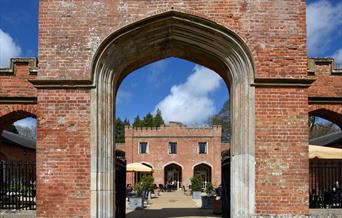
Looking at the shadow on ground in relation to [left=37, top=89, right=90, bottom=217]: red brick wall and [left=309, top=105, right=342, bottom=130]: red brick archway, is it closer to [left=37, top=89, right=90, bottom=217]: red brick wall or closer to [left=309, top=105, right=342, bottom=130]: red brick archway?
[left=309, top=105, right=342, bottom=130]: red brick archway

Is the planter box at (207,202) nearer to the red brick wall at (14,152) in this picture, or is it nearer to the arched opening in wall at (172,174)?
the red brick wall at (14,152)

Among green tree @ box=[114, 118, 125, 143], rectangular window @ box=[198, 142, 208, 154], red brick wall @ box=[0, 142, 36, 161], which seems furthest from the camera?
green tree @ box=[114, 118, 125, 143]

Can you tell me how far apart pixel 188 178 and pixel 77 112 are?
39.7m

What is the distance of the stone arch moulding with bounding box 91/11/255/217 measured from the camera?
29.6 ft

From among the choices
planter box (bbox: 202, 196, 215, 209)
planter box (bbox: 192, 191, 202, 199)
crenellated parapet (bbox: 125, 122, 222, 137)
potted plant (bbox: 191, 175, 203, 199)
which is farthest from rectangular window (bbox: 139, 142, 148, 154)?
planter box (bbox: 202, 196, 215, 209)

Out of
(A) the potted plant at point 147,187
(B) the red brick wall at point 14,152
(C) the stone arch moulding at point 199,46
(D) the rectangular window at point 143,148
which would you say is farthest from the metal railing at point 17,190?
(D) the rectangular window at point 143,148

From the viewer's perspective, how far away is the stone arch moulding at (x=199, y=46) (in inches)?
355

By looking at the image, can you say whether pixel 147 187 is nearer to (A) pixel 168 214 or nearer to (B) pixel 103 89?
(A) pixel 168 214

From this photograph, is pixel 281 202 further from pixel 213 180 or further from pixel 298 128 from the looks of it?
pixel 213 180

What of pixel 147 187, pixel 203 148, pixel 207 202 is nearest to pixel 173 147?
pixel 203 148

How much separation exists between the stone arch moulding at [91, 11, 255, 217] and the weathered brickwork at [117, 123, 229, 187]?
38701 mm

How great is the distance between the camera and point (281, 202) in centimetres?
891

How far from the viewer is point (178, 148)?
48.7 meters

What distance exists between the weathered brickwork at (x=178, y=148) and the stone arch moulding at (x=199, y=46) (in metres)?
38.7
